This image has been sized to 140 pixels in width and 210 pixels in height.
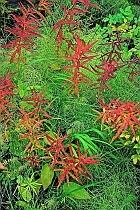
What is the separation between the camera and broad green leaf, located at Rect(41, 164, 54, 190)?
8.79 ft

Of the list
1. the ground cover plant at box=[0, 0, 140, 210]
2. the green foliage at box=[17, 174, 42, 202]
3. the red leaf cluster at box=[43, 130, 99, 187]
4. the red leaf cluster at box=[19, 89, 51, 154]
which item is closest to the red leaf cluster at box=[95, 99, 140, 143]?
the ground cover plant at box=[0, 0, 140, 210]

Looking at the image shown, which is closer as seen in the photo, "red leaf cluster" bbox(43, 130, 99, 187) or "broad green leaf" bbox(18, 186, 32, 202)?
"red leaf cluster" bbox(43, 130, 99, 187)

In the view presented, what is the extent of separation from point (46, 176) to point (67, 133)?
11.0 inches

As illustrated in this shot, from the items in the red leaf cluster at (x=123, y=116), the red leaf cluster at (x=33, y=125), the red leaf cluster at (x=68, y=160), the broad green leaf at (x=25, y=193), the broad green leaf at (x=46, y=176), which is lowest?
the broad green leaf at (x=25, y=193)

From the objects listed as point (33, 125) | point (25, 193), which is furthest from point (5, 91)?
point (25, 193)

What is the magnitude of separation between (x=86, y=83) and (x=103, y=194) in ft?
2.40

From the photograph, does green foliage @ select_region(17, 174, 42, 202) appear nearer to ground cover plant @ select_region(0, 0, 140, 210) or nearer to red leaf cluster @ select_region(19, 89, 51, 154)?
ground cover plant @ select_region(0, 0, 140, 210)

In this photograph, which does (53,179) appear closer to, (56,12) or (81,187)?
(81,187)

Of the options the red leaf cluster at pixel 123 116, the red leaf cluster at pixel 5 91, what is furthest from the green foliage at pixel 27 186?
the red leaf cluster at pixel 123 116

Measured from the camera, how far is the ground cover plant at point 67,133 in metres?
2.62

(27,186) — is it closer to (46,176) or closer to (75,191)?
(46,176)

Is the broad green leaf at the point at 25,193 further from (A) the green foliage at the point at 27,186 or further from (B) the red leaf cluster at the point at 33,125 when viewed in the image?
(B) the red leaf cluster at the point at 33,125

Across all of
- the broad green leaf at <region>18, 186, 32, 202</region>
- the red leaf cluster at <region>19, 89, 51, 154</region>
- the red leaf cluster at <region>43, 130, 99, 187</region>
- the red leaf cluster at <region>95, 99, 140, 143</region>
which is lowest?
the broad green leaf at <region>18, 186, 32, 202</region>

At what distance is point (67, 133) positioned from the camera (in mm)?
2803
